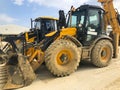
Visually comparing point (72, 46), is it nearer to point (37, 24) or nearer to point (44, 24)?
point (44, 24)

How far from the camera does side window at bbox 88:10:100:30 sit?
8.27 meters

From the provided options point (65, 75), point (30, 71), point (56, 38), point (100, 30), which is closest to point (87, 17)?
point (100, 30)

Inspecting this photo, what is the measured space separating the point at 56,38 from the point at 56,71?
48.3 inches

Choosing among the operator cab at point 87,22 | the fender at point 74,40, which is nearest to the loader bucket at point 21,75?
the fender at point 74,40

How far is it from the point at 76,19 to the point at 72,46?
5.13 ft

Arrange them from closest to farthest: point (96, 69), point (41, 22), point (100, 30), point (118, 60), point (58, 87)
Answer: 1. point (58, 87)
2. point (96, 69)
3. point (100, 30)
4. point (118, 60)
5. point (41, 22)

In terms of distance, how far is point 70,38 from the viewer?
25.1 feet

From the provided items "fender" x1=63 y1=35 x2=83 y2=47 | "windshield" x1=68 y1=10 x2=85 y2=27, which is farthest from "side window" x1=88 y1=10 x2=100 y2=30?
"fender" x1=63 y1=35 x2=83 y2=47

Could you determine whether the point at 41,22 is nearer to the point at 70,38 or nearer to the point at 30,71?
the point at 70,38

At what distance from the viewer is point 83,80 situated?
6.72 metres

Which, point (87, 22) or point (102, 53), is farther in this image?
point (102, 53)

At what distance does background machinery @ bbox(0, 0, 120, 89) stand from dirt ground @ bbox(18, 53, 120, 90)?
0.27 metres

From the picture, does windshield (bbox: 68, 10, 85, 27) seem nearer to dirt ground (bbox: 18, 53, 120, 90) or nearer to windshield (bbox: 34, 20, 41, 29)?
dirt ground (bbox: 18, 53, 120, 90)

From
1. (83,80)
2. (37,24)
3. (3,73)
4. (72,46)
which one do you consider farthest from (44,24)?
(83,80)
